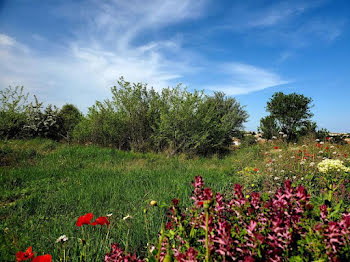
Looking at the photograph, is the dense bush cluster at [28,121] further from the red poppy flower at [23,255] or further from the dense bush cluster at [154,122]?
the red poppy flower at [23,255]

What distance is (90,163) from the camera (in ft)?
23.2

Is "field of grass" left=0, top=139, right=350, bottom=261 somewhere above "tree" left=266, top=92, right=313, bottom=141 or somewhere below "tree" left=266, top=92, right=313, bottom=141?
below

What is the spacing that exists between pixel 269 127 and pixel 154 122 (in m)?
8.49

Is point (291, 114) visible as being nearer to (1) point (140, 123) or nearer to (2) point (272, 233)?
(1) point (140, 123)

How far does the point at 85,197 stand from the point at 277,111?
14.3 metres

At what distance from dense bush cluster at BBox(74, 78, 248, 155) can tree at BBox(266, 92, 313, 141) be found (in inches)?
221

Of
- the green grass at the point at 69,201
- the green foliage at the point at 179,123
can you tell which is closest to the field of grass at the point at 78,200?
the green grass at the point at 69,201

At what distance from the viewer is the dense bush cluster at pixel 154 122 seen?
10.4 m

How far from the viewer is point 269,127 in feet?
48.8

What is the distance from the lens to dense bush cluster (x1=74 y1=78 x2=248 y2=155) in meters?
10.4

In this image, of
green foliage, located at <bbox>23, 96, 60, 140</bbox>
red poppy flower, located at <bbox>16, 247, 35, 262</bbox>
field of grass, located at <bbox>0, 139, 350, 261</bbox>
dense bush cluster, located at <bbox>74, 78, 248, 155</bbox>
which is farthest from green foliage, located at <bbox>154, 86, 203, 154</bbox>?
red poppy flower, located at <bbox>16, 247, 35, 262</bbox>

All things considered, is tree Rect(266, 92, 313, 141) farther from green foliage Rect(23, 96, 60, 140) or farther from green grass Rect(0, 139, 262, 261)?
green foliage Rect(23, 96, 60, 140)

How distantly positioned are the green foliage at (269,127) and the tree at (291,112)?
37cm

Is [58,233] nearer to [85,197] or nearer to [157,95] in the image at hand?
[85,197]
